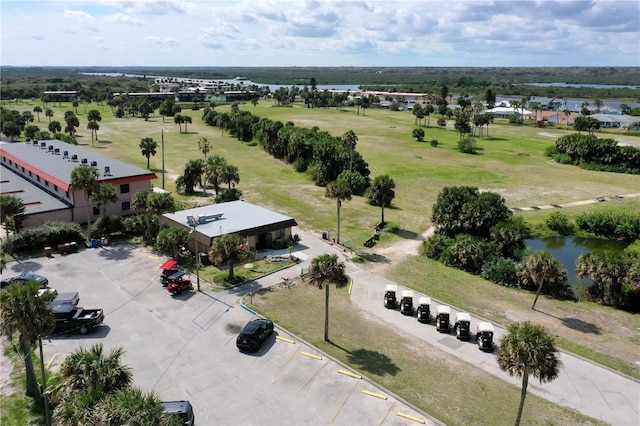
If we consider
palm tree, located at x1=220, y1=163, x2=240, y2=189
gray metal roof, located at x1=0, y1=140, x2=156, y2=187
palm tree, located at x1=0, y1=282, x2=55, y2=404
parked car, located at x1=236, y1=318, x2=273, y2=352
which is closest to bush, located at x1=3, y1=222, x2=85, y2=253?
gray metal roof, located at x1=0, y1=140, x2=156, y2=187

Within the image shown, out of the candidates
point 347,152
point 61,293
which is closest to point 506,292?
point 61,293

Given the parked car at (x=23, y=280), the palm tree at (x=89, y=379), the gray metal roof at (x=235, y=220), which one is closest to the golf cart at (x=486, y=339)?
the palm tree at (x=89, y=379)

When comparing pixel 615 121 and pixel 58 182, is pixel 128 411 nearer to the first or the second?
pixel 58 182

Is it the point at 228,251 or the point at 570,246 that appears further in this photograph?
the point at 570,246

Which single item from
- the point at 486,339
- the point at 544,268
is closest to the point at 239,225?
the point at 486,339

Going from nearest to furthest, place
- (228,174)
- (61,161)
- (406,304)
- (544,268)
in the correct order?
(406,304), (544,268), (61,161), (228,174)

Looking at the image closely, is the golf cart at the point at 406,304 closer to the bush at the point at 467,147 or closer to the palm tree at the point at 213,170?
the palm tree at the point at 213,170

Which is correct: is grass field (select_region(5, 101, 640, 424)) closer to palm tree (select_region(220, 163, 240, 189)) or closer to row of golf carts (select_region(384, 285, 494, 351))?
row of golf carts (select_region(384, 285, 494, 351))

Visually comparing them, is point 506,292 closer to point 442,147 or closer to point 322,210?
point 322,210
